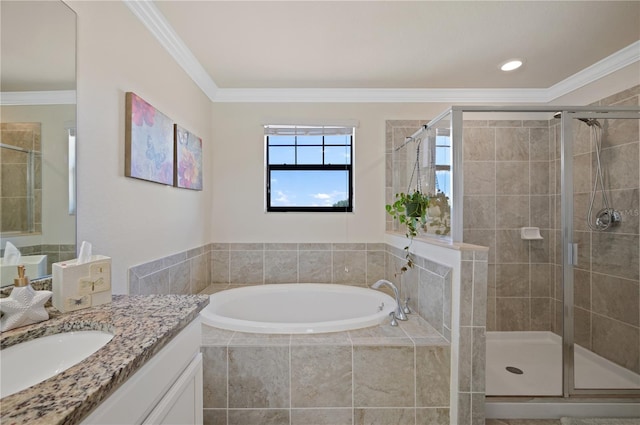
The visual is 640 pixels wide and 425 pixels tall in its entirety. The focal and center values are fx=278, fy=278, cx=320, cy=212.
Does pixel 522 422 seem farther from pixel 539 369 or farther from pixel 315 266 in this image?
pixel 315 266

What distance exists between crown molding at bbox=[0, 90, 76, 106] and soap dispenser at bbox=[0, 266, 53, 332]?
1.69ft

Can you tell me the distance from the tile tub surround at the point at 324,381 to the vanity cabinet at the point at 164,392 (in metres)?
0.50

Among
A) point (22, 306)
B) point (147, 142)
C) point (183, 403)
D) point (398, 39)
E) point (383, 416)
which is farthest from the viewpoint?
point (398, 39)

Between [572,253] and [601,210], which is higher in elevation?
[601,210]

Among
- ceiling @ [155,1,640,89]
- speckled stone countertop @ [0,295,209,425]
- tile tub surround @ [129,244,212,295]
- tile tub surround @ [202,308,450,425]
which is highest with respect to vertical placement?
ceiling @ [155,1,640,89]

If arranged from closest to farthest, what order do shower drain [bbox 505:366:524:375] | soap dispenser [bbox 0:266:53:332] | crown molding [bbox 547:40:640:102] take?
soap dispenser [bbox 0:266:53:332], crown molding [bbox 547:40:640:102], shower drain [bbox 505:366:524:375]

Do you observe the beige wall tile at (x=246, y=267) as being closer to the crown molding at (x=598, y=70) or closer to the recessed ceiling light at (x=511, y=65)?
the recessed ceiling light at (x=511, y=65)

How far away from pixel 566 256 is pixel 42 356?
8.37ft

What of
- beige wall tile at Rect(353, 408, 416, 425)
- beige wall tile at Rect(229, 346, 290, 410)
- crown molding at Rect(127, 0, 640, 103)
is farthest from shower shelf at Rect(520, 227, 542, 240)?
beige wall tile at Rect(229, 346, 290, 410)

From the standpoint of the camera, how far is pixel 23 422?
16.7 inches

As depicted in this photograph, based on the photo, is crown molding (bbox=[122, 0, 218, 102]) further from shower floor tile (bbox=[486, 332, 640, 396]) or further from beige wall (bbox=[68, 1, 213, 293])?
shower floor tile (bbox=[486, 332, 640, 396])

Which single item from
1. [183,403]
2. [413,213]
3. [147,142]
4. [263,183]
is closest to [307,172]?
[263,183]

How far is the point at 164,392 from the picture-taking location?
31.6 inches

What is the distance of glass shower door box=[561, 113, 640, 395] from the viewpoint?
181 centimetres
